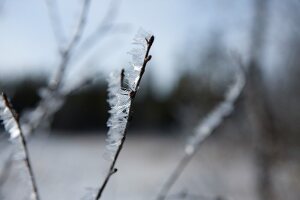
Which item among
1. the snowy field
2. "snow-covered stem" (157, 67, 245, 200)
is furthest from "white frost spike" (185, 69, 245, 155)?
the snowy field

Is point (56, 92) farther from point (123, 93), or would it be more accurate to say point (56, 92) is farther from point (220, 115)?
point (123, 93)

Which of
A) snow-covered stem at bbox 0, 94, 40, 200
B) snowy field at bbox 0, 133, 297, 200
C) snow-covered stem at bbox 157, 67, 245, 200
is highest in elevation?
snow-covered stem at bbox 0, 94, 40, 200

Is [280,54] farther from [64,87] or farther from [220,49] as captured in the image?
[64,87]

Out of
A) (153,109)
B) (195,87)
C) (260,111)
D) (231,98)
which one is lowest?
(153,109)

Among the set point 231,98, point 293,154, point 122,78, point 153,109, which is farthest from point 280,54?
point 153,109

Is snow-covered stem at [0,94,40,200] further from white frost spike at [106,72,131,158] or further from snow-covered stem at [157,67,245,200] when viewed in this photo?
snow-covered stem at [157,67,245,200]
